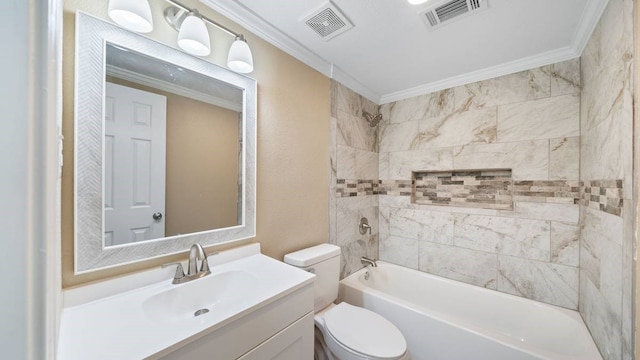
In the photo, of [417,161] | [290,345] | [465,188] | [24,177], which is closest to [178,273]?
[290,345]

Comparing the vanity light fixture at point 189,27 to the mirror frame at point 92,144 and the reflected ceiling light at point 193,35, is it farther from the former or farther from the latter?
the mirror frame at point 92,144

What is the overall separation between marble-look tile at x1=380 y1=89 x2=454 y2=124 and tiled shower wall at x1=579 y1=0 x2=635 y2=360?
2.72 feet

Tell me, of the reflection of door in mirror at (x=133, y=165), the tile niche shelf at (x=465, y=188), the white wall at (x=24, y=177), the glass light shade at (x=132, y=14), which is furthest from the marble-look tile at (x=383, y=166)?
the white wall at (x=24, y=177)

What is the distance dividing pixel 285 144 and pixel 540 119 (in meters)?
1.89

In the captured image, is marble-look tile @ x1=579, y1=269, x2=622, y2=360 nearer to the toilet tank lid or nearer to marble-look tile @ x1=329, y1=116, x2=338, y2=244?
the toilet tank lid

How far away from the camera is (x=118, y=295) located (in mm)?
902

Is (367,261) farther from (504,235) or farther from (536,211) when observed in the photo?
(536,211)

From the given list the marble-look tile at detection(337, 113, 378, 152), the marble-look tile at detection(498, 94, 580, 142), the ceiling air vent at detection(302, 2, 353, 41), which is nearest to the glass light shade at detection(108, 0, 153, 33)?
the ceiling air vent at detection(302, 2, 353, 41)

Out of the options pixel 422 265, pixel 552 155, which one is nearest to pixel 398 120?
pixel 552 155

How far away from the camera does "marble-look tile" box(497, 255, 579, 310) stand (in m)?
1.59

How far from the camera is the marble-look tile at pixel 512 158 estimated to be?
1691 millimetres

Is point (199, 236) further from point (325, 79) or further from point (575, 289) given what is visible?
point (575, 289)

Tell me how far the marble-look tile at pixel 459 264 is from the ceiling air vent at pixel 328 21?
1945 millimetres

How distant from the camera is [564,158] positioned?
1609 mm
